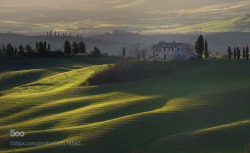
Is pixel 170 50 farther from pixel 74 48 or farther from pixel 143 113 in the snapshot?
pixel 143 113

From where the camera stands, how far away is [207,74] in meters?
81.1

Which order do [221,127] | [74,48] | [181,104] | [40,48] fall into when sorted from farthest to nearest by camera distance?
1. [74,48]
2. [40,48]
3. [181,104]
4. [221,127]

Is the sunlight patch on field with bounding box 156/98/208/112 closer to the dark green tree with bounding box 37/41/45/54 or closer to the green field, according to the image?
the green field

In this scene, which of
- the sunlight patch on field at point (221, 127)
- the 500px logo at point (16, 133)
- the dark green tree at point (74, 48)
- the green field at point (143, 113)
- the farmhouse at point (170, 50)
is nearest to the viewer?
the green field at point (143, 113)

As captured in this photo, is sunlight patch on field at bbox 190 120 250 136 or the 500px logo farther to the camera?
the 500px logo

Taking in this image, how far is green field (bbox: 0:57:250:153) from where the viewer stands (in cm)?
3434

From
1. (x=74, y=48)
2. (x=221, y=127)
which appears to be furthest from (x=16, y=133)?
(x=74, y=48)

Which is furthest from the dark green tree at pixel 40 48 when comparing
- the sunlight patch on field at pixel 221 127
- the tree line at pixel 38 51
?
the sunlight patch on field at pixel 221 127

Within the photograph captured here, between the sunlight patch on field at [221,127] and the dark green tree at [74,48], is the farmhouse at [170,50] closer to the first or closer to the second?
the dark green tree at [74,48]

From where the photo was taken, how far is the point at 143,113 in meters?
45.8

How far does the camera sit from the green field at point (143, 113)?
34344mm

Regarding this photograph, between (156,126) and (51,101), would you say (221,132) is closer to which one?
(156,126)

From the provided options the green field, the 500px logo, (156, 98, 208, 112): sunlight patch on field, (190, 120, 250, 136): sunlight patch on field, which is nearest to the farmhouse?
the green field

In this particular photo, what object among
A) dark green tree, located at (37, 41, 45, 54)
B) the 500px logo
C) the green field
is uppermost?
dark green tree, located at (37, 41, 45, 54)
